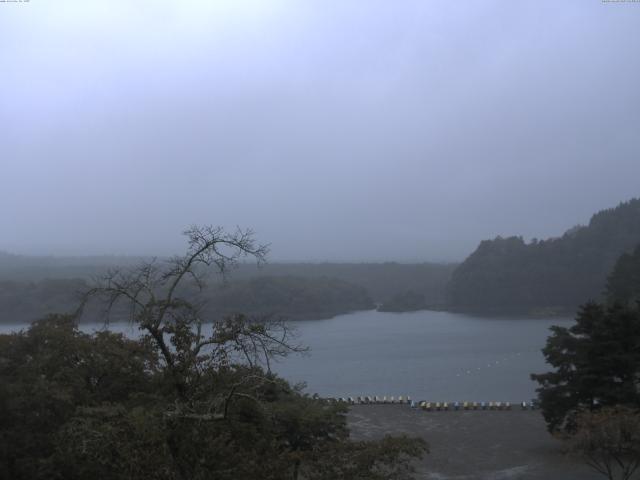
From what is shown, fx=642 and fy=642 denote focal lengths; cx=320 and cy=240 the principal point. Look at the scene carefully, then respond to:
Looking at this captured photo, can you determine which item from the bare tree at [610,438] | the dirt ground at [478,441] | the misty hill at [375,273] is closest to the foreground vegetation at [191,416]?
the bare tree at [610,438]

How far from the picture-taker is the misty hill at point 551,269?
181 ft

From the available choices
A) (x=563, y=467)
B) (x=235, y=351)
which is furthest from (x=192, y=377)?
(x=563, y=467)

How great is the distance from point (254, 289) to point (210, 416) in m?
41.1

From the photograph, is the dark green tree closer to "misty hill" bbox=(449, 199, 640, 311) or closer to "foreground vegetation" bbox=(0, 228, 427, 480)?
"foreground vegetation" bbox=(0, 228, 427, 480)

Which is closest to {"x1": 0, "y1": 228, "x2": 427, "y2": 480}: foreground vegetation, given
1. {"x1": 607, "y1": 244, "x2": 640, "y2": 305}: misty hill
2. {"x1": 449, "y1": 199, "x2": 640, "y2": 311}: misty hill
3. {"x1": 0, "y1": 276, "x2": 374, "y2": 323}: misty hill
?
{"x1": 0, "y1": 276, "x2": 374, "y2": 323}: misty hill

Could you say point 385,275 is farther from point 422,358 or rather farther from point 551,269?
point 422,358

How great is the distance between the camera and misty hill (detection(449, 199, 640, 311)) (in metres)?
55.0

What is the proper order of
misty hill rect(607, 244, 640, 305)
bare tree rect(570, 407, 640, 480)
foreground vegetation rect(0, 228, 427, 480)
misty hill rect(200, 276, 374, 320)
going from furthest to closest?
misty hill rect(200, 276, 374, 320) < misty hill rect(607, 244, 640, 305) < bare tree rect(570, 407, 640, 480) < foreground vegetation rect(0, 228, 427, 480)

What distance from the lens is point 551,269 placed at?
5684 centimetres

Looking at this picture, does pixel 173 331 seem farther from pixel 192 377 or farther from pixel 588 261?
pixel 588 261

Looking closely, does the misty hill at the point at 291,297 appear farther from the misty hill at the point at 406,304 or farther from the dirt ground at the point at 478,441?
the dirt ground at the point at 478,441

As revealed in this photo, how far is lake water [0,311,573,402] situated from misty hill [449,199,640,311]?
556 cm

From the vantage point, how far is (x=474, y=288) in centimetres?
5822

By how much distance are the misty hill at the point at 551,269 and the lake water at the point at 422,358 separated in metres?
5.56
